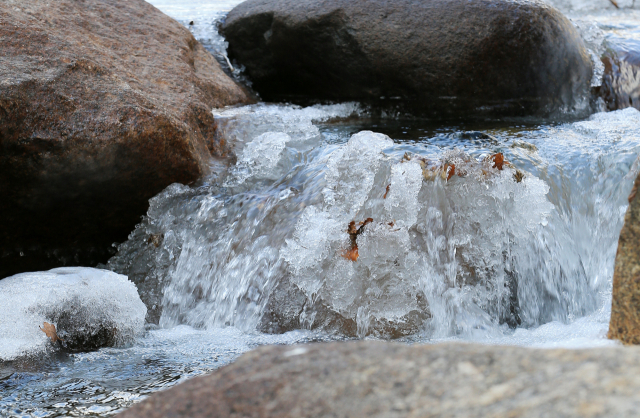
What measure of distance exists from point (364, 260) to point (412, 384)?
1629mm

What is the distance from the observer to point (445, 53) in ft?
14.4

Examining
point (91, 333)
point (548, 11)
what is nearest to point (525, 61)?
point (548, 11)

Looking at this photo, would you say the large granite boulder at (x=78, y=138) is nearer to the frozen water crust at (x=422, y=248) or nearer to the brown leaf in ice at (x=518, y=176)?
the frozen water crust at (x=422, y=248)

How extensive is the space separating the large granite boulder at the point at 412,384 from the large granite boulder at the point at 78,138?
2086 mm

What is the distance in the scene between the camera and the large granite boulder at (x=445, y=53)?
4.31 metres

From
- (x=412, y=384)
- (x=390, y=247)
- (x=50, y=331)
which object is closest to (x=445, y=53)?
(x=390, y=247)

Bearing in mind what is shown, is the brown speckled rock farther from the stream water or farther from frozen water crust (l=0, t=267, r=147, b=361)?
frozen water crust (l=0, t=267, r=147, b=361)

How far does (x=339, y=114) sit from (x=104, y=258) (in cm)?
239

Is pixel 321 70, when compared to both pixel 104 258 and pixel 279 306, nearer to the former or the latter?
pixel 104 258

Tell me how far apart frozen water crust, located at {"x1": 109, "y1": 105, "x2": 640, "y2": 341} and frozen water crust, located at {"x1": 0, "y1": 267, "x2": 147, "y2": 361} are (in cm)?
34

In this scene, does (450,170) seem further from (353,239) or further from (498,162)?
(353,239)

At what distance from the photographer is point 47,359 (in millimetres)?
2092

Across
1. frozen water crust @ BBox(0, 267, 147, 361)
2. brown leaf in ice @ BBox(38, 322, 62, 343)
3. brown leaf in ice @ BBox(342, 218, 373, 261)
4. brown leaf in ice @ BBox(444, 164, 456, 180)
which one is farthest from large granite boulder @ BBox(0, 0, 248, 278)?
brown leaf in ice @ BBox(444, 164, 456, 180)

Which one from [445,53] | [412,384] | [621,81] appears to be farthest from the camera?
[621,81]
